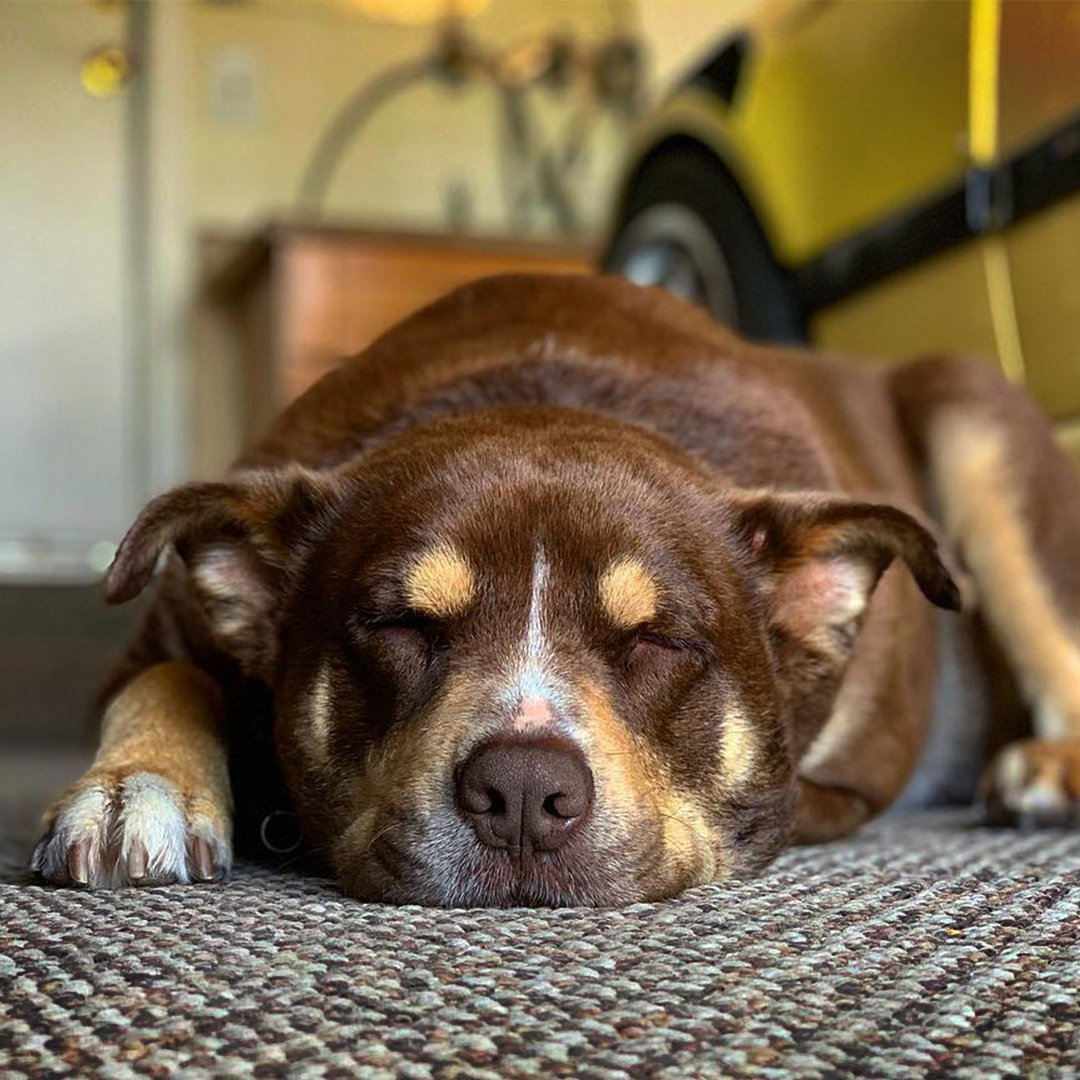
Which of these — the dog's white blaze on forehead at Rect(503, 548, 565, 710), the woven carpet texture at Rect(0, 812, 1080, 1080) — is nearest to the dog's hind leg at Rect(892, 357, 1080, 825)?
the woven carpet texture at Rect(0, 812, 1080, 1080)

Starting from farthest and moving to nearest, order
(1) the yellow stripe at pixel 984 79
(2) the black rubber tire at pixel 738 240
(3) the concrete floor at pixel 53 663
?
(3) the concrete floor at pixel 53 663 < (2) the black rubber tire at pixel 738 240 < (1) the yellow stripe at pixel 984 79

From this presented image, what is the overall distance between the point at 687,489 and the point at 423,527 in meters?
0.34

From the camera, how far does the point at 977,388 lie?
2.57 m

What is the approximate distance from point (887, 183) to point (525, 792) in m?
1.93

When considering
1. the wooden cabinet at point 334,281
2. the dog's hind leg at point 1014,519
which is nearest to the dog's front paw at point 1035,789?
the dog's hind leg at point 1014,519

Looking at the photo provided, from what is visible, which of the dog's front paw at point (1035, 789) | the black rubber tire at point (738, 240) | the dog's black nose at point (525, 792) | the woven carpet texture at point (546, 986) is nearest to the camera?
the woven carpet texture at point (546, 986)

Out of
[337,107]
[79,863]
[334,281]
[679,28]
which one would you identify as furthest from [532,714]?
[337,107]

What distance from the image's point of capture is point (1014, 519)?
2.51m

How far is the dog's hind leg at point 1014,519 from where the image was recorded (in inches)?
98.1

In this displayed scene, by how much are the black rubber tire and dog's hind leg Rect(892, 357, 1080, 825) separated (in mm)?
779

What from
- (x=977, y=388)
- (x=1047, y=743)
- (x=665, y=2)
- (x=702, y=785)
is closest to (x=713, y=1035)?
(x=702, y=785)

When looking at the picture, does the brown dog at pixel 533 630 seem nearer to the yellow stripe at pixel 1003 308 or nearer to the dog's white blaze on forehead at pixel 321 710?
the dog's white blaze on forehead at pixel 321 710

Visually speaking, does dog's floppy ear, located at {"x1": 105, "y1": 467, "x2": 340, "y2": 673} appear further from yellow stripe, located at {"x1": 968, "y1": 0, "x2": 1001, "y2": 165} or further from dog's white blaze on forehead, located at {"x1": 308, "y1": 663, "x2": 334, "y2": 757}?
yellow stripe, located at {"x1": 968, "y1": 0, "x2": 1001, "y2": 165}

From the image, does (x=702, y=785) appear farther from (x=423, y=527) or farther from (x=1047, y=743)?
(x=1047, y=743)
